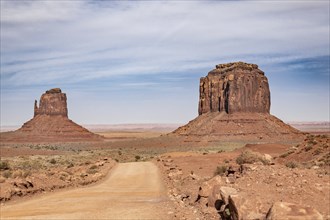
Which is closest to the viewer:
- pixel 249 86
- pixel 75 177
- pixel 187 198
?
pixel 187 198

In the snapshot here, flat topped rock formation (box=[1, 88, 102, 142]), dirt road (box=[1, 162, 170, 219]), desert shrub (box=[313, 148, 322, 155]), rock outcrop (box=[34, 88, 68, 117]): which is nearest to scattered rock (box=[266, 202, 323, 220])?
dirt road (box=[1, 162, 170, 219])

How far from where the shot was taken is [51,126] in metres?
145

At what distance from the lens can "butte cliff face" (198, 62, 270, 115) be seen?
11888cm

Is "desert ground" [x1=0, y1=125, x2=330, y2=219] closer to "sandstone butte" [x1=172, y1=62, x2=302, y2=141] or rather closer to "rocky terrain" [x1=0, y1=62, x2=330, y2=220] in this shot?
"rocky terrain" [x1=0, y1=62, x2=330, y2=220]

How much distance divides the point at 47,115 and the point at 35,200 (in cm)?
13863

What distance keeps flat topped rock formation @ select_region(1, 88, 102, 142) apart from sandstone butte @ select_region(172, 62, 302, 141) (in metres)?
40.7

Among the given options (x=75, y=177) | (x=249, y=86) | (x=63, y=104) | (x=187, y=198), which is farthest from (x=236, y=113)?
(x=187, y=198)

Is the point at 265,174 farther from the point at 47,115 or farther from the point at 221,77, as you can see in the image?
the point at 47,115

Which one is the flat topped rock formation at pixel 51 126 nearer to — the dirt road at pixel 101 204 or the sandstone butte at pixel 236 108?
the sandstone butte at pixel 236 108

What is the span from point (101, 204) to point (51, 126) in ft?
436

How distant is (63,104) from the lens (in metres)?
155

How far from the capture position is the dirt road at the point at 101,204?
49.8ft

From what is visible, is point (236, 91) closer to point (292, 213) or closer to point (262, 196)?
point (262, 196)

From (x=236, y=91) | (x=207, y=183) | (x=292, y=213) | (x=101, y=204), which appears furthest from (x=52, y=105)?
(x=292, y=213)
